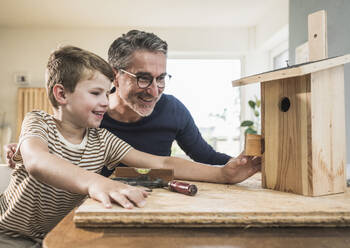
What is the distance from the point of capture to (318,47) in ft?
3.36

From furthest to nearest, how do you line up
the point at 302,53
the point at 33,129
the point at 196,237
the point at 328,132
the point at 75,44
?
1. the point at 75,44
2. the point at 302,53
3. the point at 33,129
4. the point at 328,132
5. the point at 196,237

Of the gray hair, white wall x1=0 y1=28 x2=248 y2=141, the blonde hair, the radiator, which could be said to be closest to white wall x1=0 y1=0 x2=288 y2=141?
white wall x1=0 y1=28 x2=248 y2=141

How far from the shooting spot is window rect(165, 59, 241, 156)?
5898 mm

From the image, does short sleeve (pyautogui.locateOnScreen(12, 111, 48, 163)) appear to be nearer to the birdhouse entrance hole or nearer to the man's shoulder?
the birdhouse entrance hole

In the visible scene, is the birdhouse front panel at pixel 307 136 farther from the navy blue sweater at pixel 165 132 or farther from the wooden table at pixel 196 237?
the navy blue sweater at pixel 165 132

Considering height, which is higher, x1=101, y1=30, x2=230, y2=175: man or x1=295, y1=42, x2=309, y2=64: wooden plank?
x1=295, y1=42, x2=309, y2=64: wooden plank

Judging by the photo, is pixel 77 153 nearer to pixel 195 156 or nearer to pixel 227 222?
pixel 227 222

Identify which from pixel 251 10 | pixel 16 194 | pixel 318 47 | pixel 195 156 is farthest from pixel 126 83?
pixel 251 10

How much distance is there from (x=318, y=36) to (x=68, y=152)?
85cm

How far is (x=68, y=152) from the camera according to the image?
1154 mm

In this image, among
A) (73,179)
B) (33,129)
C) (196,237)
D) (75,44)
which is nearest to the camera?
(196,237)

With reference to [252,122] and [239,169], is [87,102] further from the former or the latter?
[252,122]

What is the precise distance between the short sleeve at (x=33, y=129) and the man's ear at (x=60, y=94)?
8 cm

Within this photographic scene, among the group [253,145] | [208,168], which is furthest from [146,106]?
[253,145]
